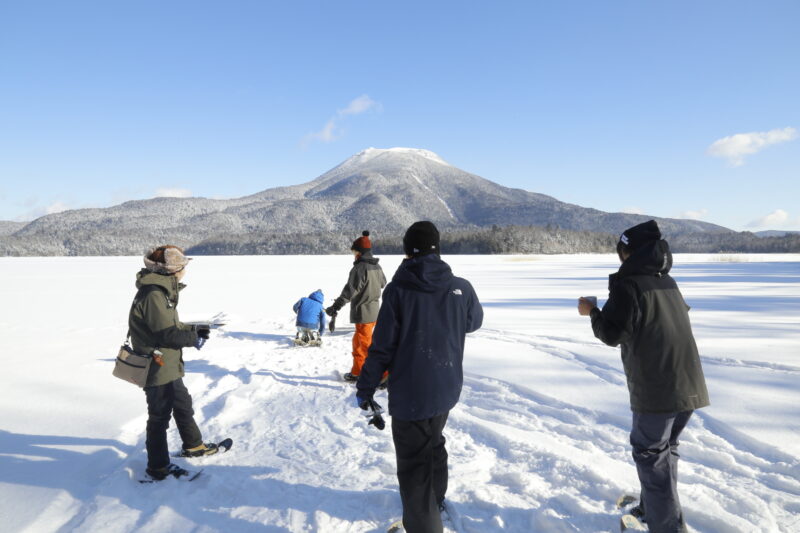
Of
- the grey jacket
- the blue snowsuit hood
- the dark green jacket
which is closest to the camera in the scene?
the dark green jacket

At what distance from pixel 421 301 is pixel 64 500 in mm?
2982

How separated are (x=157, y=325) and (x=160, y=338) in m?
0.10

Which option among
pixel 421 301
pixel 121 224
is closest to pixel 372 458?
pixel 421 301

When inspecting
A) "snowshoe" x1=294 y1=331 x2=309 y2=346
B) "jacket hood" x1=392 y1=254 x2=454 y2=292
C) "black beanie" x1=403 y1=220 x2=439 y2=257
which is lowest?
"snowshoe" x1=294 y1=331 x2=309 y2=346

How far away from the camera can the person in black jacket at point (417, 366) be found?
94.0 inches

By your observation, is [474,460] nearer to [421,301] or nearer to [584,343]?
[421,301]

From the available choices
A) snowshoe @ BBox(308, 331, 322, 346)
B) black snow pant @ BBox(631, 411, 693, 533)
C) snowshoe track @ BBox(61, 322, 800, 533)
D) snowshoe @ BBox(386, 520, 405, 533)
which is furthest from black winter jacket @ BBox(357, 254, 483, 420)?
snowshoe @ BBox(308, 331, 322, 346)

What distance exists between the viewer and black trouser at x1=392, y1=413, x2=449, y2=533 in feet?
7.83

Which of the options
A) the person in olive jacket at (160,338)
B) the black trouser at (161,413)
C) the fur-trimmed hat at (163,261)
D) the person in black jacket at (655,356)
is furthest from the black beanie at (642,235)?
the black trouser at (161,413)

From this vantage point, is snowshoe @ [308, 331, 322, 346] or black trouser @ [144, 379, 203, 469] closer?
black trouser @ [144, 379, 203, 469]

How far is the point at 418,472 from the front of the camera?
2398 mm

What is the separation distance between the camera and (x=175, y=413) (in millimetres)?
3521

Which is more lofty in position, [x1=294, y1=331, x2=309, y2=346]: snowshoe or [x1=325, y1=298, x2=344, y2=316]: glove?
[x1=325, y1=298, x2=344, y2=316]: glove

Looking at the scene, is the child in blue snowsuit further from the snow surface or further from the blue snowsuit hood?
the snow surface
